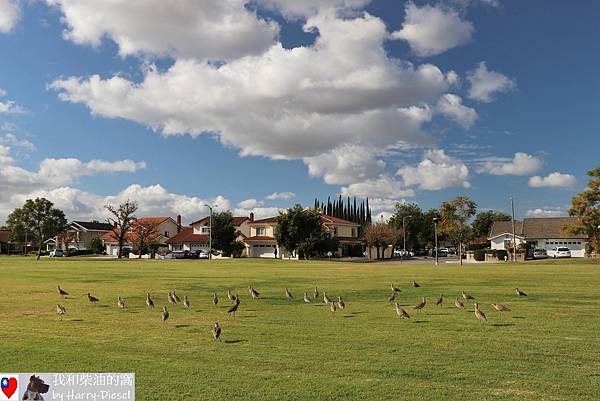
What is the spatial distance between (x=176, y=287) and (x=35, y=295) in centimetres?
683

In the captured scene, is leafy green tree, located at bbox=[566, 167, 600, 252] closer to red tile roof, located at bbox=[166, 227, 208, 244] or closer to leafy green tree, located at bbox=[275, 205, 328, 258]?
leafy green tree, located at bbox=[275, 205, 328, 258]

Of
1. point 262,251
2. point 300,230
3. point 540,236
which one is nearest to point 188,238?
point 262,251

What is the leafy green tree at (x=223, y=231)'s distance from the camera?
9731 cm

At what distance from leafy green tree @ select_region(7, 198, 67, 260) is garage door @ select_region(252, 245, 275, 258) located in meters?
50.5

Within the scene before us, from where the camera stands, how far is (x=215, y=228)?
97.4 metres

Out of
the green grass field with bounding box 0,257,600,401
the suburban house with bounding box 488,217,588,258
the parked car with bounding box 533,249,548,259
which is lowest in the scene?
the green grass field with bounding box 0,257,600,401

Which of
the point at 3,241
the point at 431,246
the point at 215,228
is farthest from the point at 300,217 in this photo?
the point at 3,241

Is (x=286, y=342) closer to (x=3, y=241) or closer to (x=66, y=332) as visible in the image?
(x=66, y=332)

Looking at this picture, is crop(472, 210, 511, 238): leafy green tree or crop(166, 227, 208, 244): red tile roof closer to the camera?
crop(166, 227, 208, 244): red tile roof

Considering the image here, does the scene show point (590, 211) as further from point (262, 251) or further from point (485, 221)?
point (485, 221)

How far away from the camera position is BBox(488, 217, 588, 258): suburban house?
9579 cm

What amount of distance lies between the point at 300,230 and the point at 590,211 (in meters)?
39.8

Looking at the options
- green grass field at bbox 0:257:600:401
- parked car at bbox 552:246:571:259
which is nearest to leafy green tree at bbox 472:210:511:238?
parked car at bbox 552:246:571:259

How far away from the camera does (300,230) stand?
86.9 metres
